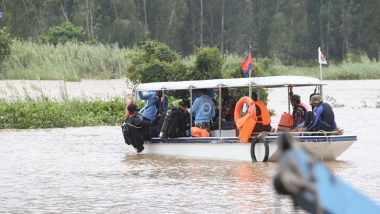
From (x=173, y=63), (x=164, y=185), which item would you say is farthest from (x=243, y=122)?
(x=173, y=63)

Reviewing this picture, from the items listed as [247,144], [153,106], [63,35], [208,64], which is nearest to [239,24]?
[63,35]

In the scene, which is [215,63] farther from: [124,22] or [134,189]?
[124,22]

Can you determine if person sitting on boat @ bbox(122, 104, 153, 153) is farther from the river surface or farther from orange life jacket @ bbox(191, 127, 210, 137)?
orange life jacket @ bbox(191, 127, 210, 137)

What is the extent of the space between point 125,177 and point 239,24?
64.9 metres

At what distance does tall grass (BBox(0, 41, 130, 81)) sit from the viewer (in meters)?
42.1

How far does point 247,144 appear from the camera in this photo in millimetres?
17312

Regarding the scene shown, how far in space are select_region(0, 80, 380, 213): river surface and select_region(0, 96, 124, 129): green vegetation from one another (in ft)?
2.26

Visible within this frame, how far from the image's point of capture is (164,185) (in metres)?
14.5

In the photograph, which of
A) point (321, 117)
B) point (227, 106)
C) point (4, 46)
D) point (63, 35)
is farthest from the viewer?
point (63, 35)

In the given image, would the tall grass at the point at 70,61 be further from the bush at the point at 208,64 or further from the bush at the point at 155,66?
the bush at the point at 208,64

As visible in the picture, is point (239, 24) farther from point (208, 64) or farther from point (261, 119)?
point (261, 119)

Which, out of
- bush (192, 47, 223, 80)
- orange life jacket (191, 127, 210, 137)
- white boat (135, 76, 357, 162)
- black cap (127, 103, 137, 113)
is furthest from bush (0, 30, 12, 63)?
orange life jacket (191, 127, 210, 137)

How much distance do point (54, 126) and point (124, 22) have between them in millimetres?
44532

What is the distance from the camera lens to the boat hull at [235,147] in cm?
1673
